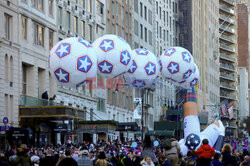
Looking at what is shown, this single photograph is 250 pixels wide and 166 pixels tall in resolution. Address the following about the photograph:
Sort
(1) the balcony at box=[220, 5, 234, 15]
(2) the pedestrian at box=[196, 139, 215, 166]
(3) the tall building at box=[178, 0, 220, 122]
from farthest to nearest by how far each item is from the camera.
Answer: (1) the balcony at box=[220, 5, 234, 15]
(3) the tall building at box=[178, 0, 220, 122]
(2) the pedestrian at box=[196, 139, 215, 166]

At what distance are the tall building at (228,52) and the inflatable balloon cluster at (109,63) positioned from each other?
370 feet

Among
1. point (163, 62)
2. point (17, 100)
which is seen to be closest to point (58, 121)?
point (17, 100)

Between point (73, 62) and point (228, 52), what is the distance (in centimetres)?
12746

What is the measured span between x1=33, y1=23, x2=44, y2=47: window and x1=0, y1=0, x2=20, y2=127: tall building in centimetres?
337

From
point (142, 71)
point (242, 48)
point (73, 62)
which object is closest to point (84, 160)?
point (73, 62)

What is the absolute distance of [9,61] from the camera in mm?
45062

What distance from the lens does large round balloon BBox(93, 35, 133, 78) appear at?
1000 inches

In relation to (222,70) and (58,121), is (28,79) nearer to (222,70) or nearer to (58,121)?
(58,121)

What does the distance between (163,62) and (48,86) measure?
2230cm

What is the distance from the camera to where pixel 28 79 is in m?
48.5

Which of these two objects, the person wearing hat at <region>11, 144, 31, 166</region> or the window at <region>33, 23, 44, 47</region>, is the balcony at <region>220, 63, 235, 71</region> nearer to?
the window at <region>33, 23, 44, 47</region>

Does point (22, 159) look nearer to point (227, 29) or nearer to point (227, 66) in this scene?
point (227, 66)

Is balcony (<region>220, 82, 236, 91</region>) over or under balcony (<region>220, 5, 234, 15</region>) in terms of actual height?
under

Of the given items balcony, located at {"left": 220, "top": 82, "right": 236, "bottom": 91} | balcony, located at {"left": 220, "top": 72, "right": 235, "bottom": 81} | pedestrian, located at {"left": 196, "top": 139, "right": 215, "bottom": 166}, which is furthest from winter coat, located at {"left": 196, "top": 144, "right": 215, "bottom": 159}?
balcony, located at {"left": 220, "top": 82, "right": 236, "bottom": 91}
